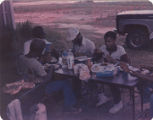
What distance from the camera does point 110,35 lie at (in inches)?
131

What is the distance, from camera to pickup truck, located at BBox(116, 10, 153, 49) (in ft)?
21.1

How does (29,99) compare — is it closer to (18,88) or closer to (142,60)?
(18,88)

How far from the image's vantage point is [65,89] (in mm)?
3285

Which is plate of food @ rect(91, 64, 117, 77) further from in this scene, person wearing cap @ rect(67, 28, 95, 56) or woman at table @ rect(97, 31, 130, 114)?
person wearing cap @ rect(67, 28, 95, 56)

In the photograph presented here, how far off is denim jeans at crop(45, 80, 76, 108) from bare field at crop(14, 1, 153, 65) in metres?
2.01

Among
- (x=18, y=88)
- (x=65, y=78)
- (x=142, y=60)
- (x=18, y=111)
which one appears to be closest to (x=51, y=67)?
(x=65, y=78)

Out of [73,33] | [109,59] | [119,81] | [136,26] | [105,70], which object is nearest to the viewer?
[119,81]

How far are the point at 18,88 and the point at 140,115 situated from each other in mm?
1486

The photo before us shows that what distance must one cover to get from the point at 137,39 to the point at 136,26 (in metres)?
0.33

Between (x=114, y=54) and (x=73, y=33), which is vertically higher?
(x=73, y=33)

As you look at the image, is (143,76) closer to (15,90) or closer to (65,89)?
(65,89)

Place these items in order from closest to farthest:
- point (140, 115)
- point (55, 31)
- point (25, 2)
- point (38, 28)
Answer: point (140, 115)
point (38, 28)
point (25, 2)
point (55, 31)

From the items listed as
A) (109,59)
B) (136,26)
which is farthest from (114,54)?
(136,26)

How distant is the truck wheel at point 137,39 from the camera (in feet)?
21.8
